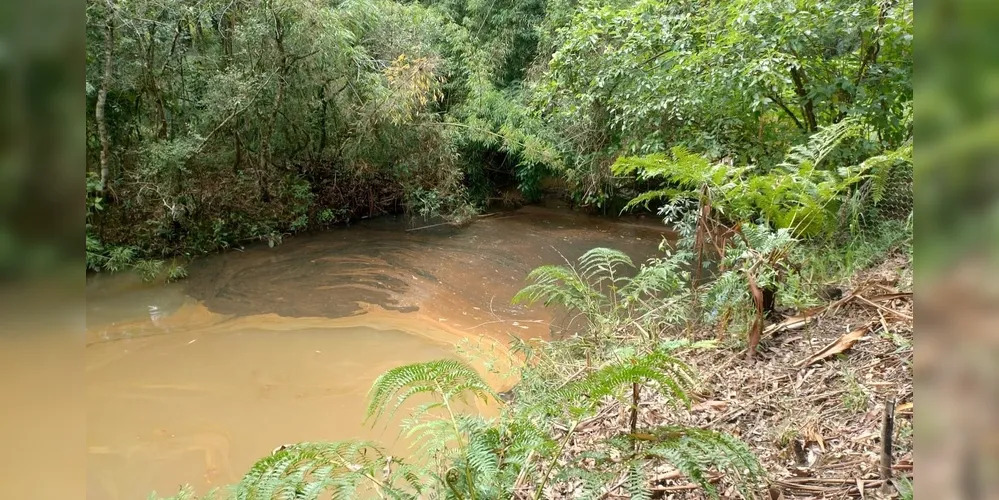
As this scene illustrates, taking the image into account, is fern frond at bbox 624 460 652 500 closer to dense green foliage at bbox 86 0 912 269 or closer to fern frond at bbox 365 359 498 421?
fern frond at bbox 365 359 498 421

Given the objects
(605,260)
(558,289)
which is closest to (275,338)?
(558,289)

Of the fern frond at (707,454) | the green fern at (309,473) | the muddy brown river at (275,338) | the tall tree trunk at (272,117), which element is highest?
the tall tree trunk at (272,117)

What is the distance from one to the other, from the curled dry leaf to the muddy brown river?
6.54 feet

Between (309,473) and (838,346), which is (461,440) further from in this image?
(838,346)

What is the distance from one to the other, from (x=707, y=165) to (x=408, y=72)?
219 inches

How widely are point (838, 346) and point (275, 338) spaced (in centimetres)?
411

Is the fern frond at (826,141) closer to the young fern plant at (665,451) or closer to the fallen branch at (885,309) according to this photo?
the fallen branch at (885,309)

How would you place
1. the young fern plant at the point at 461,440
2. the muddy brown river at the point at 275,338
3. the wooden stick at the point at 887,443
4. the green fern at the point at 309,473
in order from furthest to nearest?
the muddy brown river at the point at 275,338 < the young fern plant at the point at 461,440 < the green fern at the point at 309,473 < the wooden stick at the point at 887,443

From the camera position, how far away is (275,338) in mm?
4758

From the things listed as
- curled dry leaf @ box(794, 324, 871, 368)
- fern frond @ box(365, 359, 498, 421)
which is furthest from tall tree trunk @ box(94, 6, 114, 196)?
curled dry leaf @ box(794, 324, 871, 368)

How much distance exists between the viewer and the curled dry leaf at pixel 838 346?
230 cm

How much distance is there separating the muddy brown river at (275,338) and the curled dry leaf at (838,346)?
199 cm

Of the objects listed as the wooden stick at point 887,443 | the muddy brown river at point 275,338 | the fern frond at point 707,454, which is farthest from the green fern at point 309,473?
the muddy brown river at point 275,338
